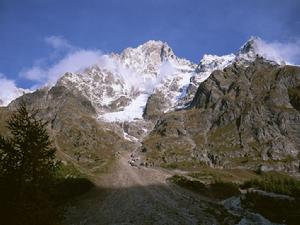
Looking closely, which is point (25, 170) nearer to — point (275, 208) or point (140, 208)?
point (140, 208)

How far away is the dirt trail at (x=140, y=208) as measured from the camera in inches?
2398

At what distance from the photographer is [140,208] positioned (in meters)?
70.7

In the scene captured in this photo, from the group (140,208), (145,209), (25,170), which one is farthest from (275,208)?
(25,170)

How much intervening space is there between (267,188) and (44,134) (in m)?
91.4

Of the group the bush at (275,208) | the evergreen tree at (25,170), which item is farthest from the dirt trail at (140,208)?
the evergreen tree at (25,170)

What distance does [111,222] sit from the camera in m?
59.5

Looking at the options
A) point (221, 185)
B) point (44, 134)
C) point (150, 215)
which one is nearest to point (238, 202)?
point (150, 215)

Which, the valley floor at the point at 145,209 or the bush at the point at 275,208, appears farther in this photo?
the bush at the point at 275,208

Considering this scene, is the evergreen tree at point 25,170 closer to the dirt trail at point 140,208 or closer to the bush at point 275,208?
the dirt trail at point 140,208

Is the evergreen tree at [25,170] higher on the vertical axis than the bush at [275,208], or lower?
higher

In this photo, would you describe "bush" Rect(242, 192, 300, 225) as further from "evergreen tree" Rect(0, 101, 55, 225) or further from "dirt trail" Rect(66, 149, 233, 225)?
"evergreen tree" Rect(0, 101, 55, 225)

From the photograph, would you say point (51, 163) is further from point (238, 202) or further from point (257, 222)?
point (238, 202)

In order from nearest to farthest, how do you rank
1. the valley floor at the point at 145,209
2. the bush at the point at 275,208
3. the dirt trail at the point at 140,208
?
the valley floor at the point at 145,209, the dirt trail at the point at 140,208, the bush at the point at 275,208

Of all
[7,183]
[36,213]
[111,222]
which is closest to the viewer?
[36,213]
